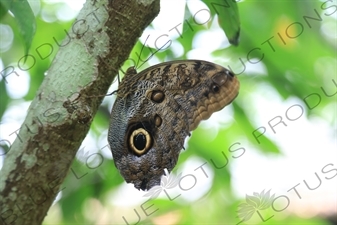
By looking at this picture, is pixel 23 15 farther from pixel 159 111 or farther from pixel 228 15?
pixel 228 15

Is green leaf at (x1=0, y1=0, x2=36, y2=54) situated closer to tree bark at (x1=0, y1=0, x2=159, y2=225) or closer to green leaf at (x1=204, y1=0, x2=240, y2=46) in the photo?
tree bark at (x1=0, y1=0, x2=159, y2=225)

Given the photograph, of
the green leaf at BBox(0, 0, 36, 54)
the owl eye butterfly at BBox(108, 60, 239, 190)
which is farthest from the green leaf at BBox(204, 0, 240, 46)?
the green leaf at BBox(0, 0, 36, 54)

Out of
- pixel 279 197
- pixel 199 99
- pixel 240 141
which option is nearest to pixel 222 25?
pixel 199 99

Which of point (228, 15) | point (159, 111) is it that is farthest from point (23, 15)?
point (228, 15)

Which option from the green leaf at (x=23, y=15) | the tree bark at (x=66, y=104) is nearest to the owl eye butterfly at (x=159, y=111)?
the tree bark at (x=66, y=104)

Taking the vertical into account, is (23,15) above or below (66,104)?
above

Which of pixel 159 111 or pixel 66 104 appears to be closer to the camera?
pixel 66 104
